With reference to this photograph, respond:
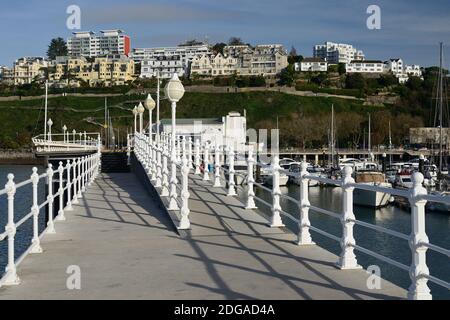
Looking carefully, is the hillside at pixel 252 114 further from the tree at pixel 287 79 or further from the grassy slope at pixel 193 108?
the tree at pixel 287 79

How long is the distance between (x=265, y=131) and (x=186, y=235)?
112518 millimetres

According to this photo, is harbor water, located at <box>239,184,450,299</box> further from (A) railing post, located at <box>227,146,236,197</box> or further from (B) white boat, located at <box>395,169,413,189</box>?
(B) white boat, located at <box>395,169,413,189</box>

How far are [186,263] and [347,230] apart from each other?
90.5 inches

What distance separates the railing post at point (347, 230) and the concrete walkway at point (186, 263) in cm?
20

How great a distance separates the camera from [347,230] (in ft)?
28.7

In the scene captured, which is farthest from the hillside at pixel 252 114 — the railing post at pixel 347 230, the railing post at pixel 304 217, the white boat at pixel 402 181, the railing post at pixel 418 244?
the railing post at pixel 418 244

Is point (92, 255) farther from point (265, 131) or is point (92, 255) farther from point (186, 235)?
point (265, 131)

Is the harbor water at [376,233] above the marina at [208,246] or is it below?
below

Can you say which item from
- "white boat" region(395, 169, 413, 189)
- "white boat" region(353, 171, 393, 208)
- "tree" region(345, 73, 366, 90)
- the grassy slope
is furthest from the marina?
"tree" region(345, 73, 366, 90)

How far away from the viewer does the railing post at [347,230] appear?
8656mm

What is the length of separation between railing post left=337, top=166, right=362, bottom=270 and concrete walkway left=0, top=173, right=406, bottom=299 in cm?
20

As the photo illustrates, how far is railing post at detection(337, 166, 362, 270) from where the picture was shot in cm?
866
